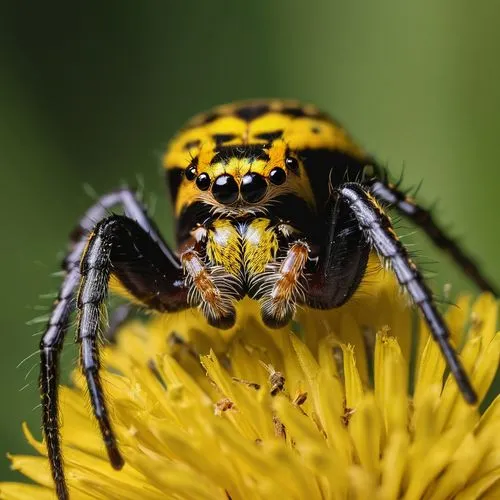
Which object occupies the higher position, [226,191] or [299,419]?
[226,191]

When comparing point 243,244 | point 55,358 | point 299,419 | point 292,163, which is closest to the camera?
point 299,419

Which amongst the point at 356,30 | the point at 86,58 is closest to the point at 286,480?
the point at 356,30

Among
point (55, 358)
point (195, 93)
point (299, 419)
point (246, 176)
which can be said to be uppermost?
point (195, 93)

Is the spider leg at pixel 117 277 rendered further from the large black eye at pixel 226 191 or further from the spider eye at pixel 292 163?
the spider eye at pixel 292 163

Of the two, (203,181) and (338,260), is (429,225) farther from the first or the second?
(203,181)

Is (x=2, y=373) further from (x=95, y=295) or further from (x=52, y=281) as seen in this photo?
(x=95, y=295)

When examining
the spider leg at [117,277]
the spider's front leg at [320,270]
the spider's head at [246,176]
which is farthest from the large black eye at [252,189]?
the spider leg at [117,277]

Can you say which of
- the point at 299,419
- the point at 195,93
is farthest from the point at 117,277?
the point at 195,93
